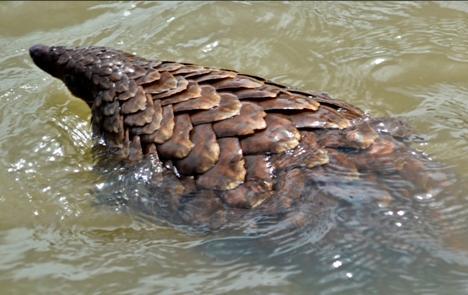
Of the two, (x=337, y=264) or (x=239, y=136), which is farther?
(x=239, y=136)

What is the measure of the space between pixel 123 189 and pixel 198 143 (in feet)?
2.05

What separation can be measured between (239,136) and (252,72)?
214cm

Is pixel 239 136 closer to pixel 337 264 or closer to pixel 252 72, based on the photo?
pixel 337 264

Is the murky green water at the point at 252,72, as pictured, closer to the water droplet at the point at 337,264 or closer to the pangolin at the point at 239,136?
the water droplet at the point at 337,264

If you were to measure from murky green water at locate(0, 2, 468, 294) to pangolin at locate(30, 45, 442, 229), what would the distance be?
235 millimetres

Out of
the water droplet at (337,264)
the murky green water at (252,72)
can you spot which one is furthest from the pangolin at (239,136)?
the water droplet at (337,264)

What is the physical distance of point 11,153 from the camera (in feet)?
17.4

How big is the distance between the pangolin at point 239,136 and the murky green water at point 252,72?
23 cm

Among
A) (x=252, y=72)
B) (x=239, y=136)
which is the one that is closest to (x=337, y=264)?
(x=239, y=136)

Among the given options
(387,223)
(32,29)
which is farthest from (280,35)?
(387,223)

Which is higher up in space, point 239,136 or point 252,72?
point 239,136

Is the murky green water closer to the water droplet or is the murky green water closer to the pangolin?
the water droplet

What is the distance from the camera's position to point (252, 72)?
621 centimetres

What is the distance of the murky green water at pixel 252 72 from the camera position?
395 cm
